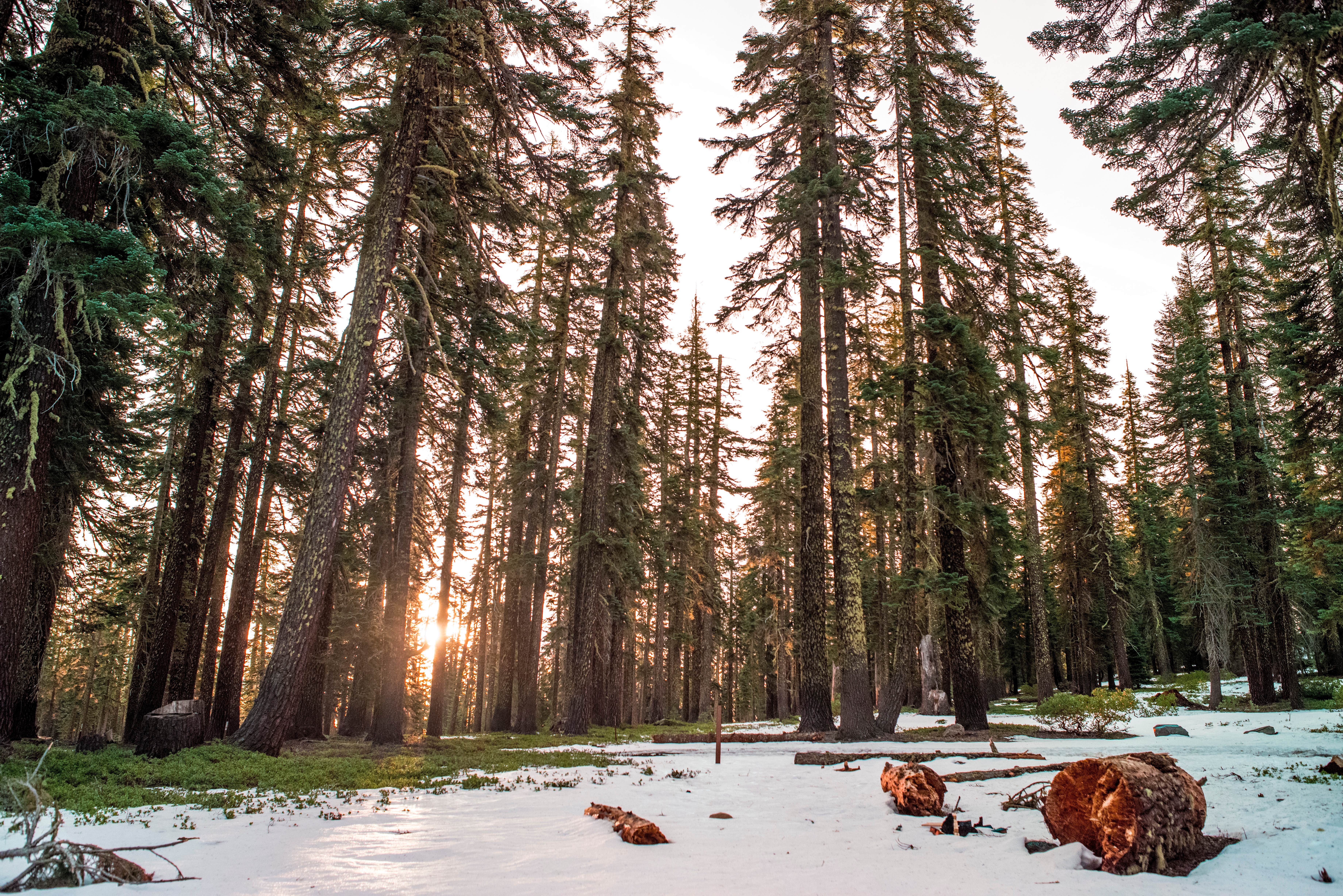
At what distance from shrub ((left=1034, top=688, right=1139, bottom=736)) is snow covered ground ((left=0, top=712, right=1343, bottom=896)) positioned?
5.72 metres

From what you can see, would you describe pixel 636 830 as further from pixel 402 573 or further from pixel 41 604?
pixel 41 604

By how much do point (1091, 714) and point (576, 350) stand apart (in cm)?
2057

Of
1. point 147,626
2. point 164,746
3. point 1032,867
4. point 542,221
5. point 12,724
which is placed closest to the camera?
point 1032,867

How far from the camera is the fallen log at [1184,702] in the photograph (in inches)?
839

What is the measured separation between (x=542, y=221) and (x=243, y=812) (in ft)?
39.6

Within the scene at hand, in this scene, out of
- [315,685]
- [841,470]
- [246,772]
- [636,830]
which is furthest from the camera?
[315,685]

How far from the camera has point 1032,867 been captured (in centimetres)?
459

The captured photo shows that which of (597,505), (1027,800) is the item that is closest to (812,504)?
(597,505)

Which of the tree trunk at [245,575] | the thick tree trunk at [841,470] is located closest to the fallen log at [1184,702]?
the thick tree trunk at [841,470]

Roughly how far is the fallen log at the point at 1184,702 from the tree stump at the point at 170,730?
2619cm

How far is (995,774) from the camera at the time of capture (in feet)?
26.3

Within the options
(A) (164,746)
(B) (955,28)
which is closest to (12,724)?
(A) (164,746)

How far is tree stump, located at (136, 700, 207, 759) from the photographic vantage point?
1021cm

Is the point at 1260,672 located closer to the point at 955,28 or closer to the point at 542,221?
the point at 955,28
